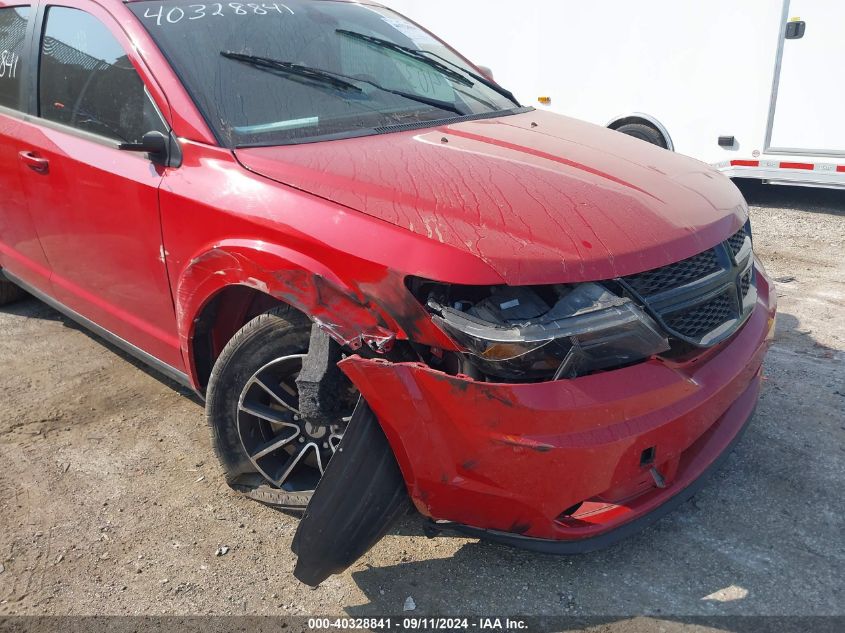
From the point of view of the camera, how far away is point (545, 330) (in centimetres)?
202

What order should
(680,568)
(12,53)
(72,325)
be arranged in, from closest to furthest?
(680,568), (12,53), (72,325)

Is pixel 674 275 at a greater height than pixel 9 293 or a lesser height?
greater

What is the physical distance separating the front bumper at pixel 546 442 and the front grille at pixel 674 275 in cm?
23

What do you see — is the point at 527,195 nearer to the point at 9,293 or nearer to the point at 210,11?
the point at 210,11

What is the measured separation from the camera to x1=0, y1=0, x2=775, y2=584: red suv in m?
2.08

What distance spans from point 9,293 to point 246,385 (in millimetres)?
3072

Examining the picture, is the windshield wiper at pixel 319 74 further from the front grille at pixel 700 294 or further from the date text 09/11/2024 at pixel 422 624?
the date text 09/11/2024 at pixel 422 624

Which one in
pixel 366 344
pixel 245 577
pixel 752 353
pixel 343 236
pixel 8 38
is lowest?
pixel 245 577

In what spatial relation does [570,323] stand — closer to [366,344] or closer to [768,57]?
[366,344]

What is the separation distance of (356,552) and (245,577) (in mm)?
476

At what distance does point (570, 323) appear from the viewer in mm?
2041

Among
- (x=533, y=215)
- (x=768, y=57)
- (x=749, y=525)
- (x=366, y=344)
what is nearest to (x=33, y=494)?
(x=366, y=344)

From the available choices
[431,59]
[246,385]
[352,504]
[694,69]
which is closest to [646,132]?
[694,69]

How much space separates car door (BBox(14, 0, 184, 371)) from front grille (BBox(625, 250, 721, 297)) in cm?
Result: 174
